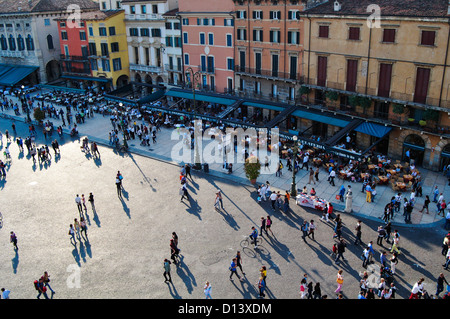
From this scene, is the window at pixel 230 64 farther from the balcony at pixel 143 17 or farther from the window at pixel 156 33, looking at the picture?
the window at pixel 156 33

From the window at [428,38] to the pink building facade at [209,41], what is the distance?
65.5 feet

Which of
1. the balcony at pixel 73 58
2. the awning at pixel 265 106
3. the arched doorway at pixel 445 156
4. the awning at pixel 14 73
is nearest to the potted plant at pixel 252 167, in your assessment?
the awning at pixel 265 106

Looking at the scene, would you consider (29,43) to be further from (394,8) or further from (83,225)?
(394,8)

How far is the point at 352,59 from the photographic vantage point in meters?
34.8

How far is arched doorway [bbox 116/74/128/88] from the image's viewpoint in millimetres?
58244

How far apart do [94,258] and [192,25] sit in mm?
32423

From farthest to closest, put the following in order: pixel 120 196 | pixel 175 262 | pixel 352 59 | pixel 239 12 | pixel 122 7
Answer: pixel 122 7 < pixel 239 12 < pixel 352 59 < pixel 120 196 < pixel 175 262

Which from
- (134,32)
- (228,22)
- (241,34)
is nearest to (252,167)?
(241,34)

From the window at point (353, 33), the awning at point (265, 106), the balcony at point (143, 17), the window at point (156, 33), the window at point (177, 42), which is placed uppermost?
the balcony at point (143, 17)

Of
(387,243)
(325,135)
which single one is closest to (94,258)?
(387,243)

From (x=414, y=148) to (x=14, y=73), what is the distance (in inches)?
2428

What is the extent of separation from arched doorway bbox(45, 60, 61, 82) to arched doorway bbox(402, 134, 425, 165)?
191ft

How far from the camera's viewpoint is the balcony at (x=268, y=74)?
39659 mm

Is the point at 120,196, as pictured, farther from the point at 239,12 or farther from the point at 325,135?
the point at 239,12
